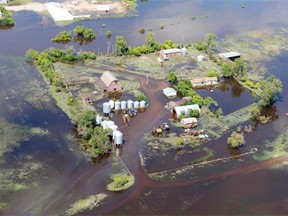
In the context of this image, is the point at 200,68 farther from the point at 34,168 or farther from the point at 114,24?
the point at 34,168

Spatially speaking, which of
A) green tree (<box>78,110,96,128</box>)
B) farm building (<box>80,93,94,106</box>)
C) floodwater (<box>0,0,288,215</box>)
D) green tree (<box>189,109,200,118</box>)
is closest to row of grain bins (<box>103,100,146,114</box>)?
floodwater (<box>0,0,288,215</box>)

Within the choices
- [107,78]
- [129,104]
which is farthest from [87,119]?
[107,78]

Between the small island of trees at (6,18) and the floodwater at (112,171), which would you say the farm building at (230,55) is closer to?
the floodwater at (112,171)

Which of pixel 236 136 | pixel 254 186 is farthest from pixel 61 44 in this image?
pixel 254 186

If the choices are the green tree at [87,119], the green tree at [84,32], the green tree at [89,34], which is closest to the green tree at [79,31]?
the green tree at [84,32]

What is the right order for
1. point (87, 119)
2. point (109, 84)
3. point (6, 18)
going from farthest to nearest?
point (6, 18) < point (109, 84) < point (87, 119)

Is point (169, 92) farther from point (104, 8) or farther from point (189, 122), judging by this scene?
point (104, 8)
